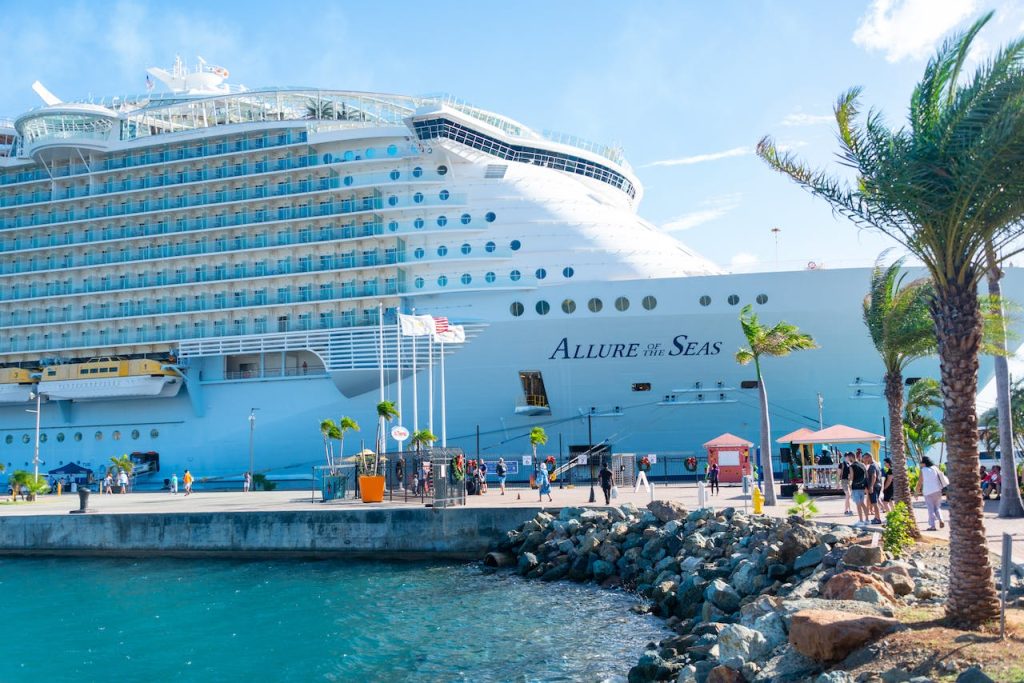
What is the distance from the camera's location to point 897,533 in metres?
12.1

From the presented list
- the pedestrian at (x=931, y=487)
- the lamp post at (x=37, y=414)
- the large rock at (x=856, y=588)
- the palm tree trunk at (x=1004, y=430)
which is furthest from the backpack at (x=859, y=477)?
the lamp post at (x=37, y=414)

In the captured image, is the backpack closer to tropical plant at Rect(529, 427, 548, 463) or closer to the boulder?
the boulder

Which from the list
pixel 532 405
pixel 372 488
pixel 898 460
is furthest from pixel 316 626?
pixel 532 405

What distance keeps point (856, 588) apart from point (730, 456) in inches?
671

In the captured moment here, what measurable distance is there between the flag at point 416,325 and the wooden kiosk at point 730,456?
897cm

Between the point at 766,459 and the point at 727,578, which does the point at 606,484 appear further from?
the point at 727,578

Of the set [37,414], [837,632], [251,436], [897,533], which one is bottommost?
[837,632]

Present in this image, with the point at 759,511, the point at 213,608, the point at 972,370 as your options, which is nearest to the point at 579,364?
the point at 759,511

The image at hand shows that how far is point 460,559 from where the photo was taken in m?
21.5

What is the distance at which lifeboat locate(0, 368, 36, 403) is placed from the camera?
3884cm

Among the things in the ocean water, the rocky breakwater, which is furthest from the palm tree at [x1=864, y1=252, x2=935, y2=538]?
the ocean water

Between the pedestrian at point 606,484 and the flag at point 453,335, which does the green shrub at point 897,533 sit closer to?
the pedestrian at point 606,484

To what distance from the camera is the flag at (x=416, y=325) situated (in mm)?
26938

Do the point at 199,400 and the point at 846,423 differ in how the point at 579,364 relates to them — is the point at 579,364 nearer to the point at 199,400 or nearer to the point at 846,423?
the point at 846,423
